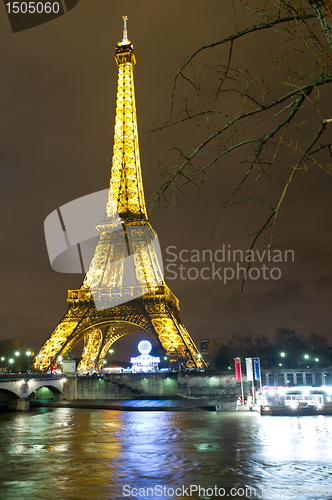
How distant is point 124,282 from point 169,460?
183ft

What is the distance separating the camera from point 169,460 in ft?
47.0

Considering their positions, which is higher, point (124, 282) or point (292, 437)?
point (124, 282)

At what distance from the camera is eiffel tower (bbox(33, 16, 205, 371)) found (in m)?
48.4

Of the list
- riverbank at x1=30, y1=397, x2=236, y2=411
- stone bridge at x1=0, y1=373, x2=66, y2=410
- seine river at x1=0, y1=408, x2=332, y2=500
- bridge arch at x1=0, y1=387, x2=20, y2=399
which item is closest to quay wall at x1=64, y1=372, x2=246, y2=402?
riverbank at x1=30, y1=397, x2=236, y2=411

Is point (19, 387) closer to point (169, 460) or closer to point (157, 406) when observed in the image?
point (157, 406)

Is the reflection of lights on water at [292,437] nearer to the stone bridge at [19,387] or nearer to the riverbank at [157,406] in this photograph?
the riverbank at [157,406]

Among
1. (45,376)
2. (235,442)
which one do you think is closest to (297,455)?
(235,442)

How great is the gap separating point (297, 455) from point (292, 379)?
6258 centimetres

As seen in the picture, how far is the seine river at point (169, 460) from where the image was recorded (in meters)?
10.8

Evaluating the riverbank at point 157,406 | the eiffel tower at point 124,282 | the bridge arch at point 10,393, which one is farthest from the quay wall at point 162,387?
the bridge arch at point 10,393

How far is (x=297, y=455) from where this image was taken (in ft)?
47.0

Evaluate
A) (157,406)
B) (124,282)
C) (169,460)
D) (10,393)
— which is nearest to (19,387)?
(10,393)

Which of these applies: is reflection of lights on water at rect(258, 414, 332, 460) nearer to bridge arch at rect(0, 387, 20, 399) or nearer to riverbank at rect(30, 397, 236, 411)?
riverbank at rect(30, 397, 236, 411)

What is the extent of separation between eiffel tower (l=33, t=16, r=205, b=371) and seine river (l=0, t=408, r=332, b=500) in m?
23.7
